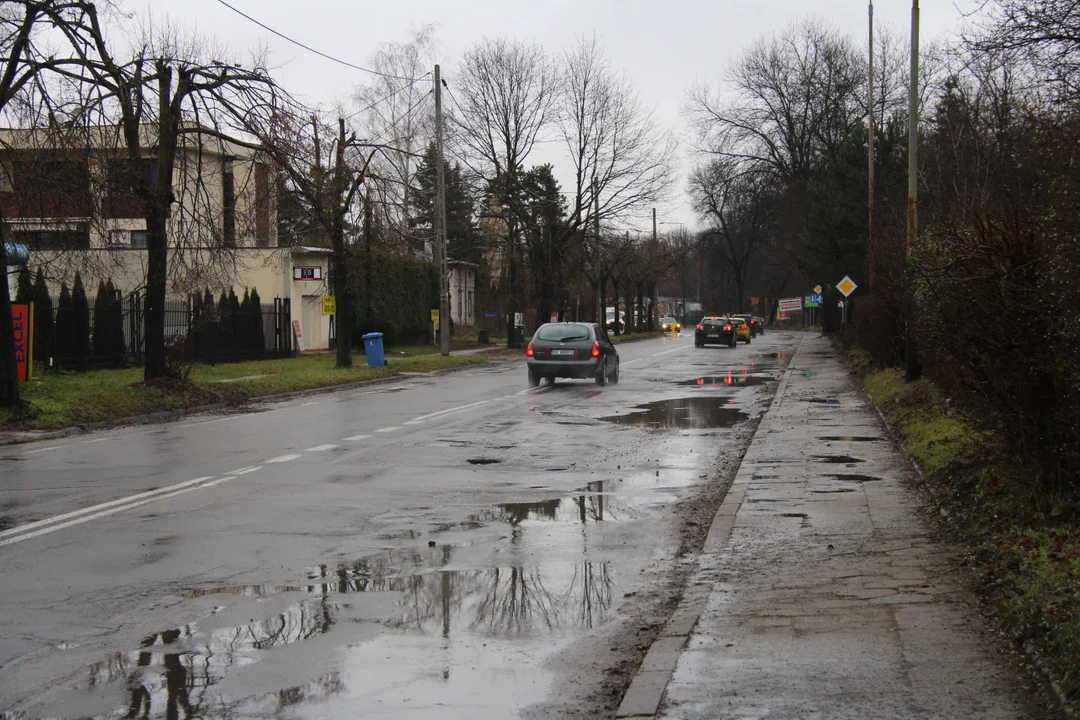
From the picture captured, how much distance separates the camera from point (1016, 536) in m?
7.54

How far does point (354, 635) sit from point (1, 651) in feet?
5.85

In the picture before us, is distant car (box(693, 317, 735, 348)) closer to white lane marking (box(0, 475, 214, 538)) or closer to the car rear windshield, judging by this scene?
the car rear windshield

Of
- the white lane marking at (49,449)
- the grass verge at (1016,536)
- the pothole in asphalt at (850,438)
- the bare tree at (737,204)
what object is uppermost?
the bare tree at (737,204)

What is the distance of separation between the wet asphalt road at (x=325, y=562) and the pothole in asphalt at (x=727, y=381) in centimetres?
1096

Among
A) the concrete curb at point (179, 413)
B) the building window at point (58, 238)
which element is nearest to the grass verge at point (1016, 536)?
the concrete curb at point (179, 413)

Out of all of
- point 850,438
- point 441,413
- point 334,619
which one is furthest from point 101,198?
point 334,619

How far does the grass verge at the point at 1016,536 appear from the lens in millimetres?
5230

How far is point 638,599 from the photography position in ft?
23.1

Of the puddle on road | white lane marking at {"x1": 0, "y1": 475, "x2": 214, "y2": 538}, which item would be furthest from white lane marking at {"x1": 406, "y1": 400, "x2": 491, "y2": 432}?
white lane marking at {"x1": 0, "y1": 475, "x2": 214, "y2": 538}

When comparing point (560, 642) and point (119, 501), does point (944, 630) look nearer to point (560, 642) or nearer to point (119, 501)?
point (560, 642)

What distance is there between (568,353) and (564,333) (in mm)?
644

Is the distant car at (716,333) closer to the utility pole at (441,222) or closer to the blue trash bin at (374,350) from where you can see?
the utility pole at (441,222)

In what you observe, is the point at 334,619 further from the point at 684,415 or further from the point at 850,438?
the point at 684,415

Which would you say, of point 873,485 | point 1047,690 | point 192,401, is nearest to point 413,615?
point 1047,690
